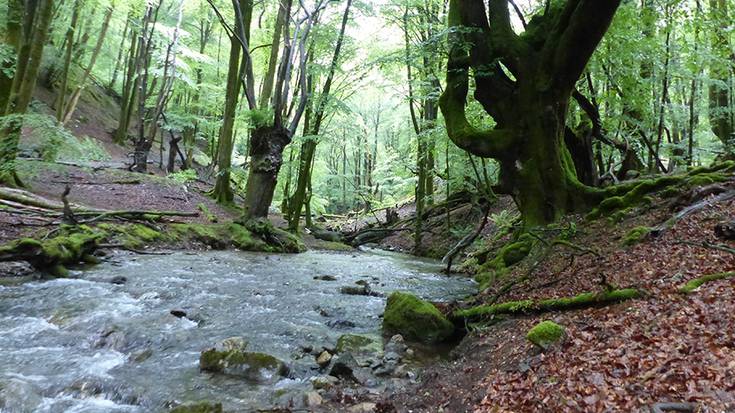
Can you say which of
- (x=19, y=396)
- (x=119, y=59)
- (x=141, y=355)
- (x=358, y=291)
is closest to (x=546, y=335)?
(x=141, y=355)

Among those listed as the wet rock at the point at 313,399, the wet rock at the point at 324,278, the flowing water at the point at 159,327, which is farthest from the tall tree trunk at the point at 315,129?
the wet rock at the point at 313,399

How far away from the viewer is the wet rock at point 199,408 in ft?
12.6

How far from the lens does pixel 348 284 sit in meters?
9.96

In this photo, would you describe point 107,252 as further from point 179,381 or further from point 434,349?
point 434,349

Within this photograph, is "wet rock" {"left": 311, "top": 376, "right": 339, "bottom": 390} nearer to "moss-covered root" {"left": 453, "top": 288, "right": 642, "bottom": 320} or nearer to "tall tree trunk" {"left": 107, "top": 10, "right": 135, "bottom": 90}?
"moss-covered root" {"left": 453, "top": 288, "right": 642, "bottom": 320}

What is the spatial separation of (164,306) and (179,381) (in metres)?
2.71

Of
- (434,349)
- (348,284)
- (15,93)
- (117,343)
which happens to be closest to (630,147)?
(348,284)

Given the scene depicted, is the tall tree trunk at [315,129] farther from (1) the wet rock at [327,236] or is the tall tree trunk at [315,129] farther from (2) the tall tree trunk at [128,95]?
(2) the tall tree trunk at [128,95]

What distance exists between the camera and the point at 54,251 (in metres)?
7.96

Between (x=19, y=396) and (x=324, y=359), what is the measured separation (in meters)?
2.89

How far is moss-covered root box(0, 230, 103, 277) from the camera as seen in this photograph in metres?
7.32

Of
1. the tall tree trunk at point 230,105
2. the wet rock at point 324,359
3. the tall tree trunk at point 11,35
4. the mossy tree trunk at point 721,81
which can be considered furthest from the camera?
the tall tree trunk at point 230,105

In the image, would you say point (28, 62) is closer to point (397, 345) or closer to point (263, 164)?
point (263, 164)

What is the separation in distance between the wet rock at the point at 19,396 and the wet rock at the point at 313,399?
228 cm
